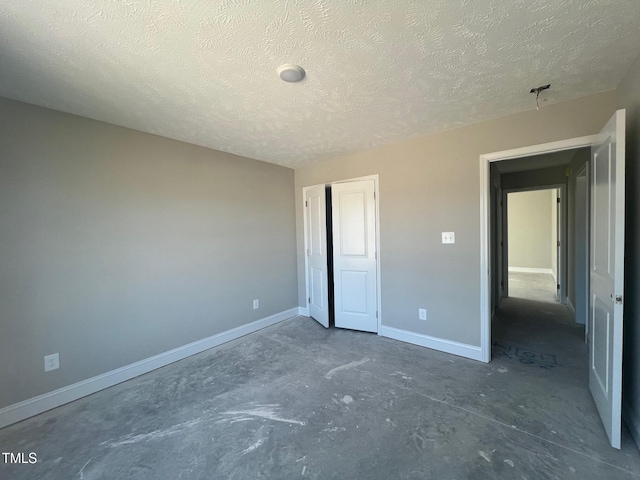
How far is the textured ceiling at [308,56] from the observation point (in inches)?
48.7

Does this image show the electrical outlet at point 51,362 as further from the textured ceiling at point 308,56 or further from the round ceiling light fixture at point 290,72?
the round ceiling light fixture at point 290,72

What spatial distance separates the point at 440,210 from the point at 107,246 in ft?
10.8

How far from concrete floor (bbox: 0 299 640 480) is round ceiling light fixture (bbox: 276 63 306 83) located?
2.33m

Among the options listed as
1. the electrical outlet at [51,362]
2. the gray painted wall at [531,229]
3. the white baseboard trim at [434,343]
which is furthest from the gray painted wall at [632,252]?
the gray painted wall at [531,229]

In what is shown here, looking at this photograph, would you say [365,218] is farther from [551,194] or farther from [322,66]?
[551,194]

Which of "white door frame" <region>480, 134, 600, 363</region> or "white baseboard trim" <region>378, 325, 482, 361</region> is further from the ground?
"white door frame" <region>480, 134, 600, 363</region>

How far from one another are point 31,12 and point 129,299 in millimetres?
2158

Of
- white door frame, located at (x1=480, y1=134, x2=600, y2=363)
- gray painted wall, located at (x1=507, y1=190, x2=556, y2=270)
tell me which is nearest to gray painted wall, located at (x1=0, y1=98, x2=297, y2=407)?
white door frame, located at (x1=480, y1=134, x2=600, y2=363)

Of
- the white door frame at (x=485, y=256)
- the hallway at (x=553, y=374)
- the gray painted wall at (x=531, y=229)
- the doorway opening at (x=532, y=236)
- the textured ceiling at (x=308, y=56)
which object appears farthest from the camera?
the gray painted wall at (x=531, y=229)

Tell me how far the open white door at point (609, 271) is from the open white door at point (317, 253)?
2.69 meters

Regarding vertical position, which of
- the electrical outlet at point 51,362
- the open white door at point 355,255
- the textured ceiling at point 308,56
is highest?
the textured ceiling at point 308,56

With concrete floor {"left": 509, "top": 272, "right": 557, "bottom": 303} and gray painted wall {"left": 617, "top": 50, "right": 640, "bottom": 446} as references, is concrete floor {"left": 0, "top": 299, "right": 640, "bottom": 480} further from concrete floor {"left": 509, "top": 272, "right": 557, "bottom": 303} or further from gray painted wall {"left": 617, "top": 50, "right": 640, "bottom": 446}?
concrete floor {"left": 509, "top": 272, "right": 557, "bottom": 303}

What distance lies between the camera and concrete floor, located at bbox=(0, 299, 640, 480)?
154 centimetres

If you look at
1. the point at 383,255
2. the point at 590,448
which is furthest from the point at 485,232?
the point at 590,448
